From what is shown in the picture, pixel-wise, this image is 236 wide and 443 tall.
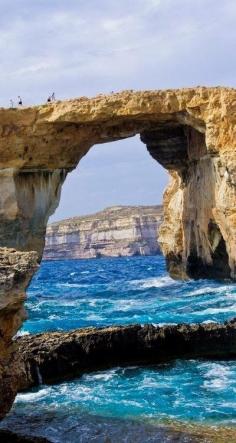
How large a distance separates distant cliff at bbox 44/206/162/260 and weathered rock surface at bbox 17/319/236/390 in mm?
89433

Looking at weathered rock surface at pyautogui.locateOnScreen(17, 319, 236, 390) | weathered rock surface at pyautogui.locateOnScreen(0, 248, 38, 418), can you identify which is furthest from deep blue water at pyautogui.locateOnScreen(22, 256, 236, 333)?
weathered rock surface at pyautogui.locateOnScreen(0, 248, 38, 418)

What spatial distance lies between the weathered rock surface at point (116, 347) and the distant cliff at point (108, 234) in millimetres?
89433

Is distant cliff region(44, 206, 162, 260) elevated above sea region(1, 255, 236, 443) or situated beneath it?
situated beneath

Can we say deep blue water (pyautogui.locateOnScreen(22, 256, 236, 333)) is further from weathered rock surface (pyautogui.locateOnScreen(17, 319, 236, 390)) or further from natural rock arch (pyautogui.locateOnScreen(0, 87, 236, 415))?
weathered rock surface (pyautogui.locateOnScreen(17, 319, 236, 390))

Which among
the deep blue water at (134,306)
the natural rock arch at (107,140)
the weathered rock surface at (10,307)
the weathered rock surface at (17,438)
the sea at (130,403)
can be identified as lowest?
the deep blue water at (134,306)

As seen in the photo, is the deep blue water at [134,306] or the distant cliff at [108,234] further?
the distant cliff at [108,234]

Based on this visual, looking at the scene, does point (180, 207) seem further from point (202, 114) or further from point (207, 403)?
point (207, 403)

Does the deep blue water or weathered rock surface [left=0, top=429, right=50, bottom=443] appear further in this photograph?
the deep blue water

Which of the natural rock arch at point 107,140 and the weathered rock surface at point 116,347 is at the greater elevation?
the natural rock arch at point 107,140

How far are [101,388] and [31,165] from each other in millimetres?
17392

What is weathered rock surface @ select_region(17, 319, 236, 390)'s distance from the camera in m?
15.1

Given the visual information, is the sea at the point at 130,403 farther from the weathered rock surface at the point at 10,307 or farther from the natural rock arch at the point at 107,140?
the natural rock arch at the point at 107,140

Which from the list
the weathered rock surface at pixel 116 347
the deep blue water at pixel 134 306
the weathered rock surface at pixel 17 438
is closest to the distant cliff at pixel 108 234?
the deep blue water at pixel 134 306

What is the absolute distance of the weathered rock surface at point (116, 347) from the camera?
49.7 feet
